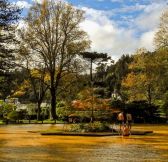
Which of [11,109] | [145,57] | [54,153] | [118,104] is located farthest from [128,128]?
[145,57]

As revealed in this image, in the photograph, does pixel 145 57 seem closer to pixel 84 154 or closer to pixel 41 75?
pixel 41 75

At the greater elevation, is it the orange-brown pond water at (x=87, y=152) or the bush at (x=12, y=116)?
the bush at (x=12, y=116)

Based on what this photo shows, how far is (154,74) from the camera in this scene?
64.1 m

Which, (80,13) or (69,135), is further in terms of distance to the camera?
(80,13)

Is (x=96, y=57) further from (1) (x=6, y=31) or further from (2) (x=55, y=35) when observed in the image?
(1) (x=6, y=31)

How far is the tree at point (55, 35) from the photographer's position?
205ft

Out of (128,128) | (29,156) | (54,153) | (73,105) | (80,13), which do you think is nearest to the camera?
(29,156)

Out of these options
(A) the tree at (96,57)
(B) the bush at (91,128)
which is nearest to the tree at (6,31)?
(B) the bush at (91,128)

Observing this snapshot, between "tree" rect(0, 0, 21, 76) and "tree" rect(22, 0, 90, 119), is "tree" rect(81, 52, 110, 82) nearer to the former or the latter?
"tree" rect(22, 0, 90, 119)

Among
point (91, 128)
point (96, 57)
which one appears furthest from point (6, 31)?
point (96, 57)

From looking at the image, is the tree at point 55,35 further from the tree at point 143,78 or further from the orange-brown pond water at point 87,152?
the orange-brown pond water at point 87,152

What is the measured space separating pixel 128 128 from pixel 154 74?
3118 cm

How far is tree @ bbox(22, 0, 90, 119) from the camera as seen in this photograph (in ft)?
205

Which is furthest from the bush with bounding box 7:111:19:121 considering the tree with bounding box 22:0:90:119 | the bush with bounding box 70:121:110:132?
the bush with bounding box 70:121:110:132
